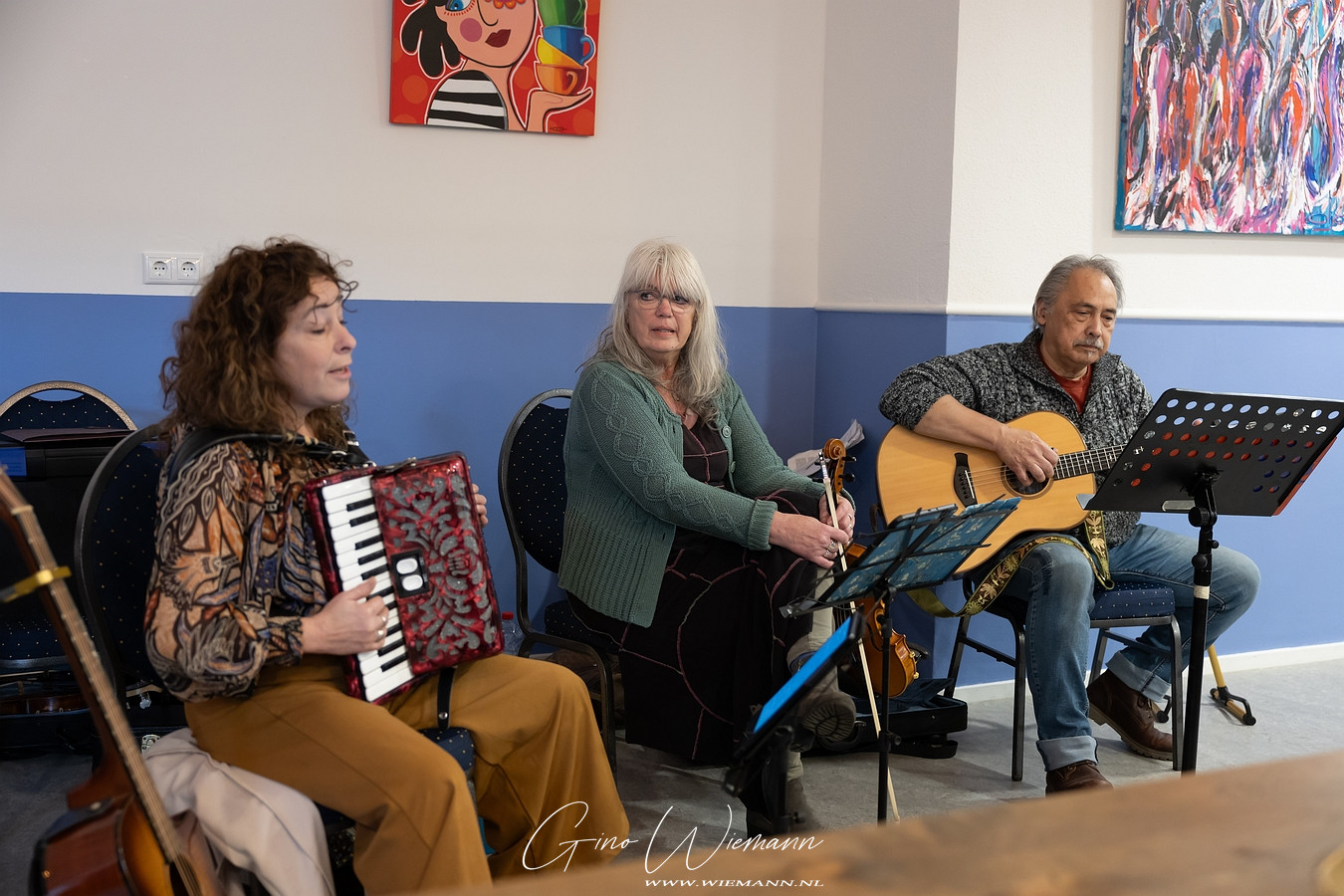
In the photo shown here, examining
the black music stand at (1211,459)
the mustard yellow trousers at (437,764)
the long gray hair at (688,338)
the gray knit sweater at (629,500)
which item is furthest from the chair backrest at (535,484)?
the black music stand at (1211,459)

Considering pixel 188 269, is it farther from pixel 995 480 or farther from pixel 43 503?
pixel 995 480

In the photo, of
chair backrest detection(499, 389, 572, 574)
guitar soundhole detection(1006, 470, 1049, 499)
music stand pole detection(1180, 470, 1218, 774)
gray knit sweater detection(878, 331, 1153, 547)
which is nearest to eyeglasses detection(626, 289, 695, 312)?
chair backrest detection(499, 389, 572, 574)

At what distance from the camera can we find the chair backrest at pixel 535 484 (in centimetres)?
265

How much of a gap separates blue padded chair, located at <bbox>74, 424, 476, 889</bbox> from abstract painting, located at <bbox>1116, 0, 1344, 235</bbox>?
2.63 meters

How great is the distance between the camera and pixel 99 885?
4.13 ft

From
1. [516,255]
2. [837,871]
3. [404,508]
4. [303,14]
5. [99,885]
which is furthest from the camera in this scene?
[516,255]

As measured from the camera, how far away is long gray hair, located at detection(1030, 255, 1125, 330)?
284 cm

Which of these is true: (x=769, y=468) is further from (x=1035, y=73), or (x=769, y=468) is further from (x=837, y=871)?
(x=837, y=871)

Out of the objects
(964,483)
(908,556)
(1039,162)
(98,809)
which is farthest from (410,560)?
(1039,162)

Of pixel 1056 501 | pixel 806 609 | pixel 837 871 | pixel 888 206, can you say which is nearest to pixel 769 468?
pixel 1056 501

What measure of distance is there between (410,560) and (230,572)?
9.9 inches

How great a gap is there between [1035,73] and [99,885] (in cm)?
291

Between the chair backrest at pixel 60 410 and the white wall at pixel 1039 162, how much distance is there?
218cm

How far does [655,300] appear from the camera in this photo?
2.50 m
